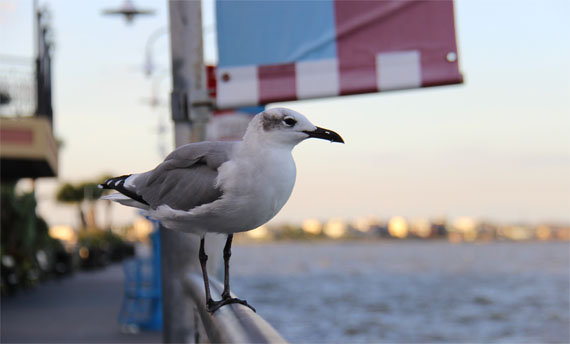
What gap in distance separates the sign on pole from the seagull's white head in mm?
2133

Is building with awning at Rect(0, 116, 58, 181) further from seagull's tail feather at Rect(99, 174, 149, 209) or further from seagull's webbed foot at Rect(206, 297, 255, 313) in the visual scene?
seagull's tail feather at Rect(99, 174, 149, 209)

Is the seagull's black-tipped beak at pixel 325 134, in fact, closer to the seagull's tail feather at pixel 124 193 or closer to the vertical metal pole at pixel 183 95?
the seagull's tail feather at pixel 124 193

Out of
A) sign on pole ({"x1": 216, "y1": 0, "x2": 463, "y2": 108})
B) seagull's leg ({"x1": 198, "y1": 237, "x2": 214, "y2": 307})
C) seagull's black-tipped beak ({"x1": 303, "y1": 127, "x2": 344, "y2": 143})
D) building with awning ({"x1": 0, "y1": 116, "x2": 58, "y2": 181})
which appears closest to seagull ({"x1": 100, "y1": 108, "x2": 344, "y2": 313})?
seagull's black-tipped beak ({"x1": 303, "y1": 127, "x2": 344, "y2": 143})

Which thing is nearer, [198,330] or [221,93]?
[198,330]

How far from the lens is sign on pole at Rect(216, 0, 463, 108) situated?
455cm

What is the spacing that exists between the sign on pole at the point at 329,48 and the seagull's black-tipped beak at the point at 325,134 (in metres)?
2.25

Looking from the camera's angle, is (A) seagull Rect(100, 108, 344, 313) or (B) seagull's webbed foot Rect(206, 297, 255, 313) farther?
(B) seagull's webbed foot Rect(206, 297, 255, 313)

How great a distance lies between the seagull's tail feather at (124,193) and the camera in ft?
9.04

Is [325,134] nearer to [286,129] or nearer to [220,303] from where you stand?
[286,129]

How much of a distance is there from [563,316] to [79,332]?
37298 millimetres

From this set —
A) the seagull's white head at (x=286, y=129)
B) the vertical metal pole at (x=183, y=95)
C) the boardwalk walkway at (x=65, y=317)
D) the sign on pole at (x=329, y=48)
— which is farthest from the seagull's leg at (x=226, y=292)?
the boardwalk walkway at (x=65, y=317)

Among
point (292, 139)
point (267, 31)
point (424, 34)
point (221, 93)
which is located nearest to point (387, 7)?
point (424, 34)

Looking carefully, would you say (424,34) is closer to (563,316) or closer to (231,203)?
(231,203)

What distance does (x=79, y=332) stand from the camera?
42.4ft
